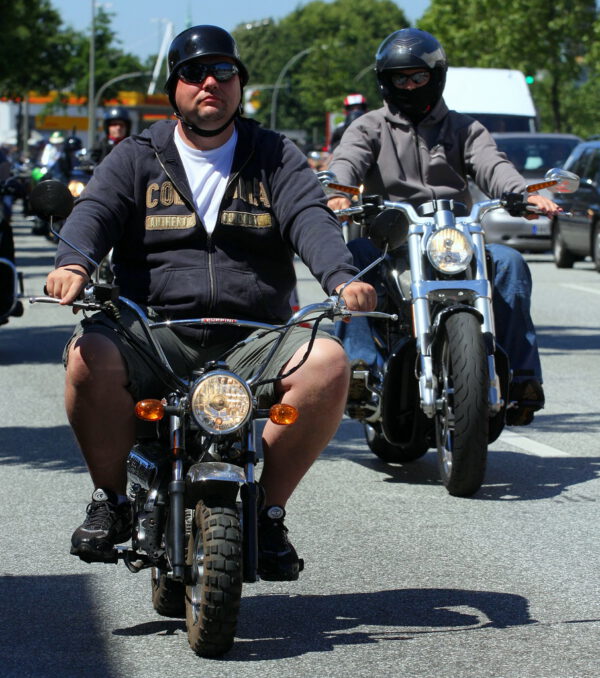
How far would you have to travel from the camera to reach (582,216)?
846 inches

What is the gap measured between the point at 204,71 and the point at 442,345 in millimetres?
2384

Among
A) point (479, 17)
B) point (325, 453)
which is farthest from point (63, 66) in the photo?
point (325, 453)

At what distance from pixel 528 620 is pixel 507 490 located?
2276 millimetres

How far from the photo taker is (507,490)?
694cm

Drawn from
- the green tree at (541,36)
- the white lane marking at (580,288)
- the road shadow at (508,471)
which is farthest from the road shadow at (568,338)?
the green tree at (541,36)

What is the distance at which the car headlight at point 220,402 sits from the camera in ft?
13.4

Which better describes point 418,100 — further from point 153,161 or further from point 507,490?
point 153,161

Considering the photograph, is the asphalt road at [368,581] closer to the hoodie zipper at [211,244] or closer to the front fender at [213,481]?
the front fender at [213,481]

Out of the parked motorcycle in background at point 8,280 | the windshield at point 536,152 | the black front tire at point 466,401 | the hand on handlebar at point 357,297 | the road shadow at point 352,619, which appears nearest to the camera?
the hand on handlebar at point 357,297

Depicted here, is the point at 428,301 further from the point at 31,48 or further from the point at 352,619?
the point at 31,48

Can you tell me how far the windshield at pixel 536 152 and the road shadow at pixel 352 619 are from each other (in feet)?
64.1

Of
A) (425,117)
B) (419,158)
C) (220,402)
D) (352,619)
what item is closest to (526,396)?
(419,158)

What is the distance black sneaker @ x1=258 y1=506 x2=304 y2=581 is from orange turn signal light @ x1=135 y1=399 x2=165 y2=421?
1.43 ft

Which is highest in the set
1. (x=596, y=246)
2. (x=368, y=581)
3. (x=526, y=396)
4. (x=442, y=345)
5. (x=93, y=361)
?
(x=93, y=361)
